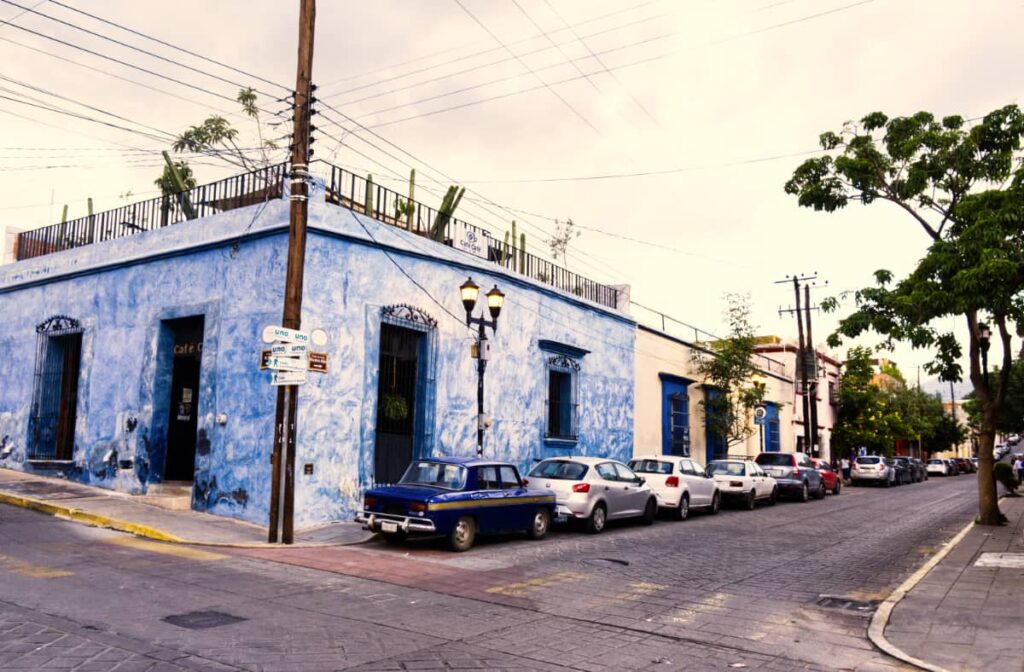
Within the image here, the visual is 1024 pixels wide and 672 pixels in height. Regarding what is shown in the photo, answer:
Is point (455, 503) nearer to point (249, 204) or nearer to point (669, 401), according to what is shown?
point (249, 204)

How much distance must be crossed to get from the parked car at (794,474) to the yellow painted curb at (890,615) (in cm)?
1343

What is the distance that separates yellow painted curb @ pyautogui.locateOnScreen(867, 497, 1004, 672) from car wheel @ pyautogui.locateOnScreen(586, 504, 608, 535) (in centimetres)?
581

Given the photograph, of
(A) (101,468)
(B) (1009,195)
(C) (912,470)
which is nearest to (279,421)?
(A) (101,468)

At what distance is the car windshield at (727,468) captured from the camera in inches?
912

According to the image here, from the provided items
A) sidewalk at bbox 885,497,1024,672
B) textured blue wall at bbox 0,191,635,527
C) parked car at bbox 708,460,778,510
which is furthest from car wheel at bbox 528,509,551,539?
parked car at bbox 708,460,778,510

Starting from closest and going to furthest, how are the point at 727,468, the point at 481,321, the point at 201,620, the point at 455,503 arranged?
the point at 201,620 → the point at 455,503 → the point at 481,321 → the point at 727,468

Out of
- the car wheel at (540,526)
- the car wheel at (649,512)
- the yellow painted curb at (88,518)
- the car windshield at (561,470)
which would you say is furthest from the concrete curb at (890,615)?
the yellow painted curb at (88,518)

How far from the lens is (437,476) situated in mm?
12969

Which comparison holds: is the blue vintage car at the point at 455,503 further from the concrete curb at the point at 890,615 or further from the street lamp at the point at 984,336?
the street lamp at the point at 984,336

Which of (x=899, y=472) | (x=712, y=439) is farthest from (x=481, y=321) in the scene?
(x=899, y=472)

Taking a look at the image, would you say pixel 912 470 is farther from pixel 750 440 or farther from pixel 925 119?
pixel 925 119

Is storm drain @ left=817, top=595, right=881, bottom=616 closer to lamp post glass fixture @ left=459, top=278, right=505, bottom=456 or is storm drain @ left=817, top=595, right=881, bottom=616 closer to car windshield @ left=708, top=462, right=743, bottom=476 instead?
lamp post glass fixture @ left=459, top=278, right=505, bottom=456

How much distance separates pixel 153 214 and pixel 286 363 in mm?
8134

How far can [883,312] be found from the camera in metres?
16.7
